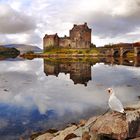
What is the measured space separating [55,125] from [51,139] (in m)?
6.88

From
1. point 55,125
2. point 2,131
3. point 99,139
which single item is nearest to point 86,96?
point 55,125

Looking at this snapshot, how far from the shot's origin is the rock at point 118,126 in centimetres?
1612

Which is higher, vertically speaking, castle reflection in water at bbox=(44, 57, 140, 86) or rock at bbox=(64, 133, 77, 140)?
rock at bbox=(64, 133, 77, 140)

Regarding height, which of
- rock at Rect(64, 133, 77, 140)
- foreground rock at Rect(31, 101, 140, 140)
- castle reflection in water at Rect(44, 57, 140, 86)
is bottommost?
castle reflection in water at Rect(44, 57, 140, 86)

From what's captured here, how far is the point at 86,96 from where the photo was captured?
4209 centimetres

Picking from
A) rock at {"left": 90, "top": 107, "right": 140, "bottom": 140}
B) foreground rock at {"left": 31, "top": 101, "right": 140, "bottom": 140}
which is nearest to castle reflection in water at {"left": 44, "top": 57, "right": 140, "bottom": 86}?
foreground rock at {"left": 31, "top": 101, "right": 140, "bottom": 140}

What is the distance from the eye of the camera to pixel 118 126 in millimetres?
16219

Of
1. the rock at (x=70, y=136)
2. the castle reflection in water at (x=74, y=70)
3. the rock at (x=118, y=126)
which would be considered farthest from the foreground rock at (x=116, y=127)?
the castle reflection in water at (x=74, y=70)

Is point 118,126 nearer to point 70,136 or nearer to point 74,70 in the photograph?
point 70,136

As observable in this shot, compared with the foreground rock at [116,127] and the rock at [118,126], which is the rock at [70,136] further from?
the rock at [118,126]

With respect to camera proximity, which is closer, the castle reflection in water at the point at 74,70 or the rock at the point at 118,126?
the rock at the point at 118,126

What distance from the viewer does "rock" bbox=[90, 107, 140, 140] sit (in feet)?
52.9

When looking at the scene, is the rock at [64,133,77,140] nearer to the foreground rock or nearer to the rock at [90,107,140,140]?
the foreground rock

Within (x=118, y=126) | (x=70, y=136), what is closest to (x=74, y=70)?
(x=70, y=136)
